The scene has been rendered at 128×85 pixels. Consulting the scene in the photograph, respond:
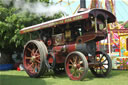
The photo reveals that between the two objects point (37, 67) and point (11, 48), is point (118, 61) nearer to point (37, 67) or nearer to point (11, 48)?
point (37, 67)

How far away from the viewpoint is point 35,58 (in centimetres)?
723

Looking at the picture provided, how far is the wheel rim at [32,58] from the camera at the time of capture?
23.8 ft

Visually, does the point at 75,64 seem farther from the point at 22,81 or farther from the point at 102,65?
the point at 22,81

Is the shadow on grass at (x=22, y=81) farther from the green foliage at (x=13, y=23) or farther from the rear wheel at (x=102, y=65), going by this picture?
the green foliage at (x=13, y=23)

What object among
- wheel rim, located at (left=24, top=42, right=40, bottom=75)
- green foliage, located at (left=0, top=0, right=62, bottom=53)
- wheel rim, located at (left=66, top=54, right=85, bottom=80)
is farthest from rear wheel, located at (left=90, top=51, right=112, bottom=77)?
green foliage, located at (left=0, top=0, right=62, bottom=53)

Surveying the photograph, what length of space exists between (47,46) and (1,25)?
3539 millimetres

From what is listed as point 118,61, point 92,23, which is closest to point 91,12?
point 92,23

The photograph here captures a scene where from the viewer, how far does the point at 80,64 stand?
6031mm

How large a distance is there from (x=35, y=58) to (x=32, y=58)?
0.15 m

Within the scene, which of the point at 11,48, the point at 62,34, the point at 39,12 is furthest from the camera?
the point at 11,48

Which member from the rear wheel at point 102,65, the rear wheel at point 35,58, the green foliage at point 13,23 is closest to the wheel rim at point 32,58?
the rear wheel at point 35,58

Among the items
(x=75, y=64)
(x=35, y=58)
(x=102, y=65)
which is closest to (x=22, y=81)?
(x=35, y=58)

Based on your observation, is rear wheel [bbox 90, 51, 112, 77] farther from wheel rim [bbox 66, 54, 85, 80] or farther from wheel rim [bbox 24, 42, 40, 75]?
wheel rim [bbox 24, 42, 40, 75]

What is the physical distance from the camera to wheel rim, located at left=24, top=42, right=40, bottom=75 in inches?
285
